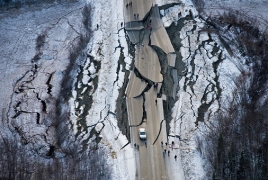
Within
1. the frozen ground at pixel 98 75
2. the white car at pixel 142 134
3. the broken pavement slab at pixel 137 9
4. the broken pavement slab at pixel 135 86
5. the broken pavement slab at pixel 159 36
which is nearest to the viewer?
the white car at pixel 142 134

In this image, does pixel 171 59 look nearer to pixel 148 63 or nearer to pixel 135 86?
pixel 148 63

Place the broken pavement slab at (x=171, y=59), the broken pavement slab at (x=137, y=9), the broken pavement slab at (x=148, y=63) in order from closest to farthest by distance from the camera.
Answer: the broken pavement slab at (x=148, y=63)
the broken pavement slab at (x=171, y=59)
the broken pavement slab at (x=137, y=9)

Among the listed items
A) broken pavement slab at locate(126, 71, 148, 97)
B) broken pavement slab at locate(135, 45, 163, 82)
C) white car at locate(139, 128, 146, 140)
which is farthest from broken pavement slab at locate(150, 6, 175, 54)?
white car at locate(139, 128, 146, 140)

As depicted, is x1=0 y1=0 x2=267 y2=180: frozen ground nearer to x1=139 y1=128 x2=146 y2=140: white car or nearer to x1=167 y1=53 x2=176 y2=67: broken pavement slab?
x1=167 y1=53 x2=176 y2=67: broken pavement slab

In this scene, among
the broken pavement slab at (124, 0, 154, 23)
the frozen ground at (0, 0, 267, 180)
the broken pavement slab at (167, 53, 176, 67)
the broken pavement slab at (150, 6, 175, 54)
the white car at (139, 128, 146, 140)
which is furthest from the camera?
the broken pavement slab at (124, 0, 154, 23)

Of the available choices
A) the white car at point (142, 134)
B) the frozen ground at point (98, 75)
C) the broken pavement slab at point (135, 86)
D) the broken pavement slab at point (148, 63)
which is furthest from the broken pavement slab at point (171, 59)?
the white car at point (142, 134)

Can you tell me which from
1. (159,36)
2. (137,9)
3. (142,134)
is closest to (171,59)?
(159,36)

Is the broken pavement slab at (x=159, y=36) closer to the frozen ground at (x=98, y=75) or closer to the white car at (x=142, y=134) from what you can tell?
the frozen ground at (x=98, y=75)

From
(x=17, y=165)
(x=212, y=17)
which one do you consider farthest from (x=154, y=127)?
(x=212, y=17)

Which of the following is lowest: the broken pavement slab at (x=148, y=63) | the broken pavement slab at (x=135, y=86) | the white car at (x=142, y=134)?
the white car at (x=142, y=134)

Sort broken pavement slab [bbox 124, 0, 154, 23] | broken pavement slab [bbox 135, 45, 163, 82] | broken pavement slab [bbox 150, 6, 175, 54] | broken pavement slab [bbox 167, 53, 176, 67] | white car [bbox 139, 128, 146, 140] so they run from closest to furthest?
1. white car [bbox 139, 128, 146, 140]
2. broken pavement slab [bbox 135, 45, 163, 82]
3. broken pavement slab [bbox 167, 53, 176, 67]
4. broken pavement slab [bbox 150, 6, 175, 54]
5. broken pavement slab [bbox 124, 0, 154, 23]

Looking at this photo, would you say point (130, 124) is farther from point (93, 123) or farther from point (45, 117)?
point (45, 117)

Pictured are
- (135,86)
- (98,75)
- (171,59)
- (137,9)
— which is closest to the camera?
(135,86)
